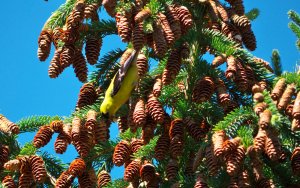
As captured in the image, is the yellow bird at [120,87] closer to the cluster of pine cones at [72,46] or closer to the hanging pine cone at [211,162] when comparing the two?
the cluster of pine cones at [72,46]

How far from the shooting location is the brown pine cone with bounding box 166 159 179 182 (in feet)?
12.6

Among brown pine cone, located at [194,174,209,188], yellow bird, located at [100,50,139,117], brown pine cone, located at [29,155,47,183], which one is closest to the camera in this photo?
brown pine cone, located at [194,174,209,188]

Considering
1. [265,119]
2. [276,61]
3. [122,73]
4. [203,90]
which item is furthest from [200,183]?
[276,61]

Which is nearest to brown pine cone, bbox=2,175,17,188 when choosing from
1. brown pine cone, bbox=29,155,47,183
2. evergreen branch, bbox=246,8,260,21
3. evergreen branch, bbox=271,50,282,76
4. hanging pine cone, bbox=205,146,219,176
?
brown pine cone, bbox=29,155,47,183

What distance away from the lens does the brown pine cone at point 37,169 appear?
3.90m

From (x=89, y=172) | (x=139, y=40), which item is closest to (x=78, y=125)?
(x=89, y=172)

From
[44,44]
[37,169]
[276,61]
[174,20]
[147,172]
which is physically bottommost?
[147,172]

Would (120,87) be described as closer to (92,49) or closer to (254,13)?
(92,49)

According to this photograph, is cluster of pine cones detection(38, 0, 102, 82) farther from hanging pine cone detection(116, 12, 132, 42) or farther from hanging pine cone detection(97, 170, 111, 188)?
hanging pine cone detection(97, 170, 111, 188)

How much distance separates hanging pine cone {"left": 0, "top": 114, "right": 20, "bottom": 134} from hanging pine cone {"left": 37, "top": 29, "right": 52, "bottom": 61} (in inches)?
28.6

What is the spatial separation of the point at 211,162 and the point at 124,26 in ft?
3.00

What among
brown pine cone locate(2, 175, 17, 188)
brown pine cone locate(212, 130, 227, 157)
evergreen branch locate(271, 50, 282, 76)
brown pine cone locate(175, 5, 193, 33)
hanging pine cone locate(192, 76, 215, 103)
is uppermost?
evergreen branch locate(271, 50, 282, 76)

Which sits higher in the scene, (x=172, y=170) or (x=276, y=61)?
(x=276, y=61)

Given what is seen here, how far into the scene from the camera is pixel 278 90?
3742mm
